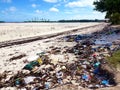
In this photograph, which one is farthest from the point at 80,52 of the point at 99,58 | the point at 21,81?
the point at 21,81

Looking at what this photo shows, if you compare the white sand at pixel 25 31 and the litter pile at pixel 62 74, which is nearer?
the litter pile at pixel 62 74

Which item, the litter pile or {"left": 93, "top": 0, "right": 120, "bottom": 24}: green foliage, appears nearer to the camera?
the litter pile

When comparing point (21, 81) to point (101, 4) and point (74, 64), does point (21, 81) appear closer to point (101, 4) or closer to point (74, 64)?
point (74, 64)

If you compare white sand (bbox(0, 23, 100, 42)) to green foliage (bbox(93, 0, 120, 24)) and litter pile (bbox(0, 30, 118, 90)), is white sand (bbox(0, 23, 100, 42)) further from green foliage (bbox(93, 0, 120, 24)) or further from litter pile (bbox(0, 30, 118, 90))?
litter pile (bbox(0, 30, 118, 90))

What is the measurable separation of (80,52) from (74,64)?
8.86ft

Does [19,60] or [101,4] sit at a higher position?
[101,4]

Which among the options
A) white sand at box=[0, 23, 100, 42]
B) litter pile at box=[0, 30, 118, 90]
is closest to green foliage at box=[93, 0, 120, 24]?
white sand at box=[0, 23, 100, 42]

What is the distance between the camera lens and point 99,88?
28.5ft

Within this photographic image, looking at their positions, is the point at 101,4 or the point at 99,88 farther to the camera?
the point at 101,4

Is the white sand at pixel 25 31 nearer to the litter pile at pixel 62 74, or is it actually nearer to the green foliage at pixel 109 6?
the green foliage at pixel 109 6

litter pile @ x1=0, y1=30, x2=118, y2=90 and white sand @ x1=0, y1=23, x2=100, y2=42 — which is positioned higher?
litter pile @ x1=0, y1=30, x2=118, y2=90

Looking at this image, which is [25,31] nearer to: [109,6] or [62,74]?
[109,6]

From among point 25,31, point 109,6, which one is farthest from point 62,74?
point 25,31

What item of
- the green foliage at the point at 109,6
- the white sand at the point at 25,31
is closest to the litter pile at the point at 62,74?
the white sand at the point at 25,31
